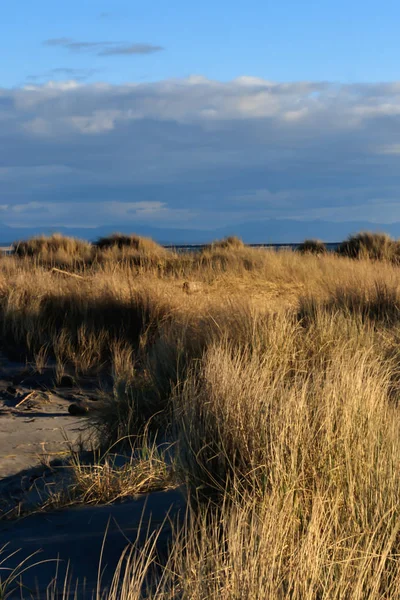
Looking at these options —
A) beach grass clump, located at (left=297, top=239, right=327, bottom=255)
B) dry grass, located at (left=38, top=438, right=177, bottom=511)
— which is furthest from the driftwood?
beach grass clump, located at (left=297, top=239, right=327, bottom=255)

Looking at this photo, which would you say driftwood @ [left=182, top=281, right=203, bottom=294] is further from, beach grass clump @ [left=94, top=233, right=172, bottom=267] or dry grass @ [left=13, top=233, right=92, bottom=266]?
dry grass @ [left=13, top=233, right=92, bottom=266]

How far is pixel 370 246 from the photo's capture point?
23.9 m

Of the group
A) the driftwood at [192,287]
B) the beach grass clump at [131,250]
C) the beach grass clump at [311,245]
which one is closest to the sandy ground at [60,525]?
the driftwood at [192,287]

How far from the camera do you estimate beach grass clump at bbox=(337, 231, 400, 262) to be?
2234cm

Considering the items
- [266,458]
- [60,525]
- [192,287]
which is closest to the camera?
[266,458]

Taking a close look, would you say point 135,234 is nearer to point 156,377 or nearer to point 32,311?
point 32,311

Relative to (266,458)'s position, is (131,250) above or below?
above

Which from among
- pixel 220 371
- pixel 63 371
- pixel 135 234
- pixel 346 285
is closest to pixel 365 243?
pixel 135 234

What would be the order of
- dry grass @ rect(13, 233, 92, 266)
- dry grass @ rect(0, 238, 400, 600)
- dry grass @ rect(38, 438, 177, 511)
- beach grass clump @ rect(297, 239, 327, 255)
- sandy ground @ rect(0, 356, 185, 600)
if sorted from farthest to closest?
beach grass clump @ rect(297, 239, 327, 255) → dry grass @ rect(13, 233, 92, 266) → dry grass @ rect(38, 438, 177, 511) → sandy ground @ rect(0, 356, 185, 600) → dry grass @ rect(0, 238, 400, 600)

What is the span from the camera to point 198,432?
4.24 meters

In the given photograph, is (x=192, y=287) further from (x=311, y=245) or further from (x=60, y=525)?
(x=311, y=245)

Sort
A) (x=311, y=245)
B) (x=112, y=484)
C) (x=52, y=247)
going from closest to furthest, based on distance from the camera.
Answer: (x=112, y=484) < (x=52, y=247) < (x=311, y=245)

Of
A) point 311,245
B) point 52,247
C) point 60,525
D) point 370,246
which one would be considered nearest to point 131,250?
point 52,247

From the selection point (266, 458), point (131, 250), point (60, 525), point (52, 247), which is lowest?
point (60, 525)
